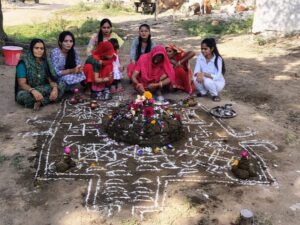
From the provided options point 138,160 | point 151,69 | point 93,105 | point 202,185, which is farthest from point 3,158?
point 151,69

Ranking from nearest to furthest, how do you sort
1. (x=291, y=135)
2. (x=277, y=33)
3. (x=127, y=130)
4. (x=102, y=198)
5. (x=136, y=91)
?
(x=102, y=198) < (x=127, y=130) < (x=291, y=135) < (x=136, y=91) < (x=277, y=33)

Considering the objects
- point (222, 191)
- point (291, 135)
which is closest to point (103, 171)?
point (222, 191)

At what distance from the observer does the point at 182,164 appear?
473 cm

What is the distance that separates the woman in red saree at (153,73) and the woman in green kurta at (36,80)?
1.46 metres

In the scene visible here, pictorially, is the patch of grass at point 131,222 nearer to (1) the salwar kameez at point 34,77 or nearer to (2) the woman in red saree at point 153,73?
(1) the salwar kameez at point 34,77

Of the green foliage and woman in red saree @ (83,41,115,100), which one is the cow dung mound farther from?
the green foliage

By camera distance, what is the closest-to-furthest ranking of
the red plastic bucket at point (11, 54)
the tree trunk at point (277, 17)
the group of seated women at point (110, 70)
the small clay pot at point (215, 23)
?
the group of seated women at point (110, 70)
the red plastic bucket at point (11, 54)
the tree trunk at point (277, 17)
the small clay pot at point (215, 23)

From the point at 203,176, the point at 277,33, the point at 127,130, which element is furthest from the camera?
the point at 277,33

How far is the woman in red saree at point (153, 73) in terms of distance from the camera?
22.9 ft

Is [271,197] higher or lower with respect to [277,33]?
lower

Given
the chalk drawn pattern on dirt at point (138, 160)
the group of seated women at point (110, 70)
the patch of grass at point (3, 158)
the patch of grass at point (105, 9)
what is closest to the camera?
the chalk drawn pattern on dirt at point (138, 160)

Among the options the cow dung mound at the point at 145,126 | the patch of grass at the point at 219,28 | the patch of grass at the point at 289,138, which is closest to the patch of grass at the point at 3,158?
the cow dung mound at the point at 145,126

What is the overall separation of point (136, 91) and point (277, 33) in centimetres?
597

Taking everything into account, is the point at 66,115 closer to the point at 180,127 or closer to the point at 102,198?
the point at 180,127
